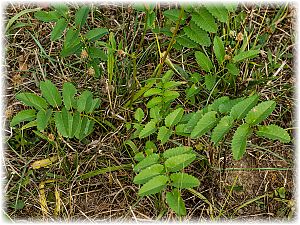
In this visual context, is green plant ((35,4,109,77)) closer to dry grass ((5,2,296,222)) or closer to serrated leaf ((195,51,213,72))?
dry grass ((5,2,296,222))

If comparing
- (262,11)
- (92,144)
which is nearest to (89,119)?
(92,144)

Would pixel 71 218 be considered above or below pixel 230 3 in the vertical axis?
below

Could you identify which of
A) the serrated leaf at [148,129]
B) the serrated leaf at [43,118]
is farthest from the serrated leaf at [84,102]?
the serrated leaf at [148,129]

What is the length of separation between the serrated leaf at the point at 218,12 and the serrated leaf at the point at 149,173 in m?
0.54

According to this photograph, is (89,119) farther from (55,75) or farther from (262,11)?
(262,11)

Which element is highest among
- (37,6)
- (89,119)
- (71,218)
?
(37,6)

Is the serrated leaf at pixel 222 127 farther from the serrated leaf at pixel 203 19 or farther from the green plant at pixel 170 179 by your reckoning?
the serrated leaf at pixel 203 19

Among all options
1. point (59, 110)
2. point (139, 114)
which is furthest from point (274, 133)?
point (59, 110)

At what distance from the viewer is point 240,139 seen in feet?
5.90

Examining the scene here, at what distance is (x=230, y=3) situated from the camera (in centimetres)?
184

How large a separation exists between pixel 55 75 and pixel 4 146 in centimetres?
38

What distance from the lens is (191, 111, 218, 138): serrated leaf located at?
6.06 ft

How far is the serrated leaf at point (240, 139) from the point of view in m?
1.79

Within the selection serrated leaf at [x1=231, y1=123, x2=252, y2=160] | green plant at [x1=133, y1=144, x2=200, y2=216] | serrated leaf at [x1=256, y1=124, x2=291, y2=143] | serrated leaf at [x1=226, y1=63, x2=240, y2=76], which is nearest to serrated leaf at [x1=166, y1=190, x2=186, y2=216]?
green plant at [x1=133, y1=144, x2=200, y2=216]
